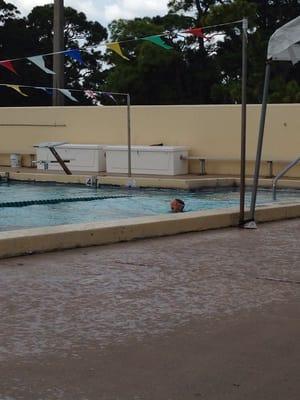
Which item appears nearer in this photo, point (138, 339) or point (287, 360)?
point (287, 360)

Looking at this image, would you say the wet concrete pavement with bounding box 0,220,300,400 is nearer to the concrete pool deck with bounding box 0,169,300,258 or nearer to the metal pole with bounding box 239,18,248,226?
the concrete pool deck with bounding box 0,169,300,258

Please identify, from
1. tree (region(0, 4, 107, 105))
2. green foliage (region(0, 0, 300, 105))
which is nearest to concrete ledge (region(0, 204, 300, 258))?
green foliage (region(0, 0, 300, 105))

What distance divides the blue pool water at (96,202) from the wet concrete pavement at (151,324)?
3.42m

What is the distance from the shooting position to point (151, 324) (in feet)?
16.3

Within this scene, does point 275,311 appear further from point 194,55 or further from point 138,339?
point 194,55

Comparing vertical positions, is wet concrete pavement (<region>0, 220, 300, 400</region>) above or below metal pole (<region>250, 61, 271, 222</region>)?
below

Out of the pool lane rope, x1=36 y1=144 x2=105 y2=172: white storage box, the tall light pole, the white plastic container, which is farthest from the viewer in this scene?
the tall light pole

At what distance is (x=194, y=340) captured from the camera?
4641mm

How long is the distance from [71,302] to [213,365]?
1647 mm

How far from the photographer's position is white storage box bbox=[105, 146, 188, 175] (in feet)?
58.2

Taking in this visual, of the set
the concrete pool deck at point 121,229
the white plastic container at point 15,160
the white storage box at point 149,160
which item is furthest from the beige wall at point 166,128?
the concrete pool deck at point 121,229

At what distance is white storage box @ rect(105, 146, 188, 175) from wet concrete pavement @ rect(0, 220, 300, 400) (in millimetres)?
10055

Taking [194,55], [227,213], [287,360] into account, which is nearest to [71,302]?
[287,360]

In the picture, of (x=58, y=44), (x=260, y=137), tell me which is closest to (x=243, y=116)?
(x=260, y=137)
